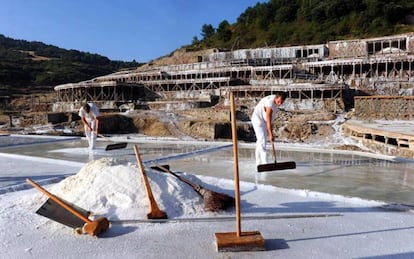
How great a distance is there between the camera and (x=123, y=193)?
396 centimetres

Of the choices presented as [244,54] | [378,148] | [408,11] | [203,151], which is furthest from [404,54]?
[203,151]

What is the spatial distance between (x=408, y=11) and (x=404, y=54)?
2835cm

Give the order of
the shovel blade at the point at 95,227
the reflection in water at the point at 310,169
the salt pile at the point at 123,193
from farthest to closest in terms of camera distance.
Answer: the reflection in water at the point at 310,169 → the salt pile at the point at 123,193 → the shovel blade at the point at 95,227

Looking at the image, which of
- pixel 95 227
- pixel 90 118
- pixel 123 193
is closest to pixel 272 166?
pixel 123 193

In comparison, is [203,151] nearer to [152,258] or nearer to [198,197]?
[198,197]

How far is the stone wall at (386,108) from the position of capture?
23297mm

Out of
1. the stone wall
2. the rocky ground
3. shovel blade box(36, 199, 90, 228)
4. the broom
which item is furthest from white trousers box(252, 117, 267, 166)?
the stone wall

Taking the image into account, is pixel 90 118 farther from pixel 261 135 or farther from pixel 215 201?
pixel 215 201

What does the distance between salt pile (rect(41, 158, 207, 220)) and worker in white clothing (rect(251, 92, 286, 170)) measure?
8.16ft

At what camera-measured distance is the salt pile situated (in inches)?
149

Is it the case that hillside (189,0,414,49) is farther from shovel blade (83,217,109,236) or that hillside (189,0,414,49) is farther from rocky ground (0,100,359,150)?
shovel blade (83,217,109,236)

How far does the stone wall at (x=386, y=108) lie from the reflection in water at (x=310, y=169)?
17.0 metres

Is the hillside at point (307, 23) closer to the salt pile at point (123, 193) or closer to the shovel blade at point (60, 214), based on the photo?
the salt pile at point (123, 193)

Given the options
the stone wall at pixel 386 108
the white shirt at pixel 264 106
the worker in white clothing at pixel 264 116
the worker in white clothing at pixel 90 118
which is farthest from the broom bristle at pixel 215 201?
the stone wall at pixel 386 108
